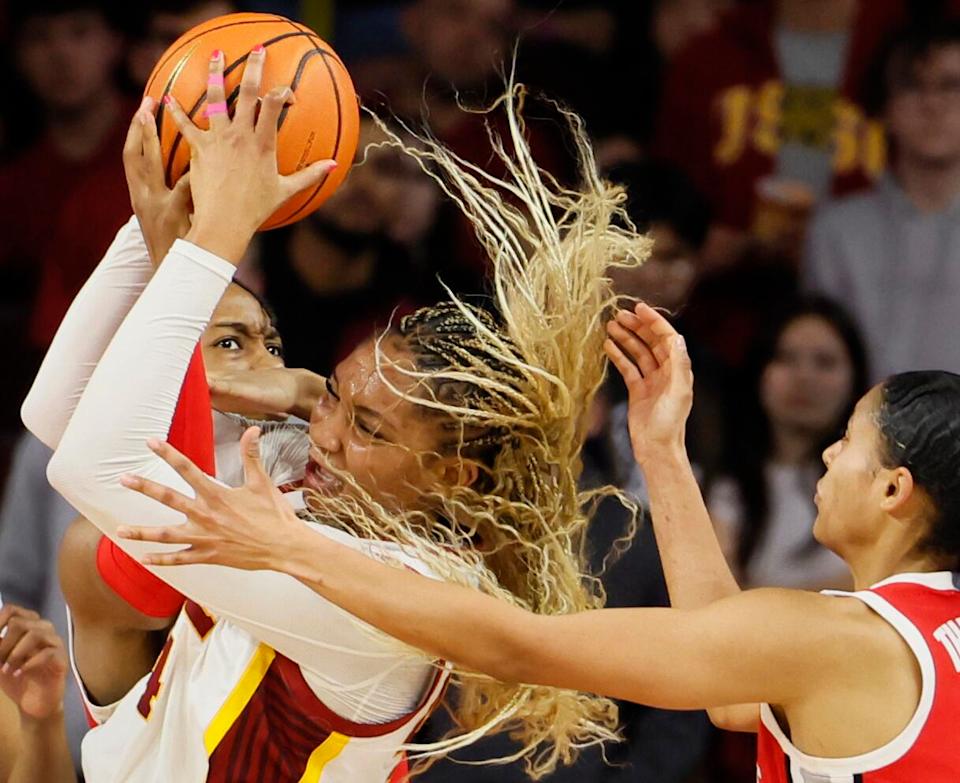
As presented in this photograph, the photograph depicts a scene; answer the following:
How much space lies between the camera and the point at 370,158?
18.0 feet

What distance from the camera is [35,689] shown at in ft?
9.98

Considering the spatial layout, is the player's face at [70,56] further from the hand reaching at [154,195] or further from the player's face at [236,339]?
the hand reaching at [154,195]

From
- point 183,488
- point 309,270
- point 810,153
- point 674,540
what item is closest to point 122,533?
point 183,488

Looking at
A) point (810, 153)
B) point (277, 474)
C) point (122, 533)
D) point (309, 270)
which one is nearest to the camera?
point (122, 533)

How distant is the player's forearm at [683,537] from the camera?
2711mm

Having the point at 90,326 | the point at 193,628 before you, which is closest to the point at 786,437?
the point at 193,628

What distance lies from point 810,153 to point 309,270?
1.87 metres

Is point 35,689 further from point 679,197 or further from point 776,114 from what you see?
point 776,114

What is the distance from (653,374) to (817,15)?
3.54m

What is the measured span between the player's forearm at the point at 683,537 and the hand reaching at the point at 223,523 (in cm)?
72

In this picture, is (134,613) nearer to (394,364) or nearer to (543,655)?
(394,364)

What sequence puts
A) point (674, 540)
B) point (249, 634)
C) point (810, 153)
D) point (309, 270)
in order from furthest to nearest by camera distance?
1. point (810, 153)
2. point (309, 270)
3. point (674, 540)
4. point (249, 634)

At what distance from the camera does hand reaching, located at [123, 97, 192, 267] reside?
8.14ft

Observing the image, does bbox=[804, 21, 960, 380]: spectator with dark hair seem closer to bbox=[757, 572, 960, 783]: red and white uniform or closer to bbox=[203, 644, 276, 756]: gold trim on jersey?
bbox=[757, 572, 960, 783]: red and white uniform
